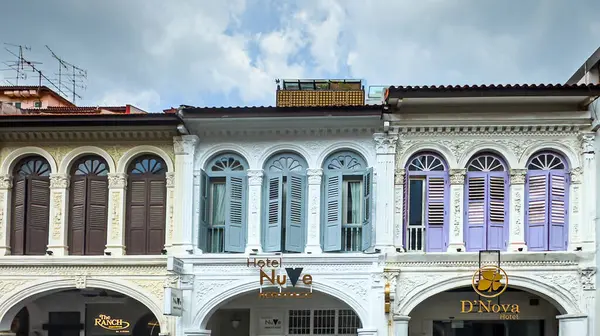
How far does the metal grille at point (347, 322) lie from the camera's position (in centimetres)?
2175

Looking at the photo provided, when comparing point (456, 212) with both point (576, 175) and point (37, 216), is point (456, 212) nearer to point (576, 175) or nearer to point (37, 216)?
point (576, 175)

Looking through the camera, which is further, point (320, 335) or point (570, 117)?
point (320, 335)

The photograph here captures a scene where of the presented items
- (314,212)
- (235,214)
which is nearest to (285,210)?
(314,212)

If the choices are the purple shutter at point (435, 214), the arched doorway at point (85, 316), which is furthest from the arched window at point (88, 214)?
the purple shutter at point (435, 214)

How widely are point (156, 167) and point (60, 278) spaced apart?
11.6 ft

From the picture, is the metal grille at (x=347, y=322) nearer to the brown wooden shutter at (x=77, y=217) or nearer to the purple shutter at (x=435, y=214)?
the purple shutter at (x=435, y=214)

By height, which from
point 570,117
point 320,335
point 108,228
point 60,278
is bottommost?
point 320,335

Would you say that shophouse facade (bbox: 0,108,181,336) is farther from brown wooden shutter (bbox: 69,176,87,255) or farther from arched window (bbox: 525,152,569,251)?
arched window (bbox: 525,152,569,251)

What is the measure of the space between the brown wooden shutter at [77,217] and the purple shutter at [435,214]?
8337 millimetres

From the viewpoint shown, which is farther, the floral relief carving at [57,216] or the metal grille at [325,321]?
the metal grille at [325,321]

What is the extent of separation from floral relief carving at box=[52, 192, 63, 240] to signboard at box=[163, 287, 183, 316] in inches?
136

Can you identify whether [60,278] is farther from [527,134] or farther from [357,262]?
[527,134]

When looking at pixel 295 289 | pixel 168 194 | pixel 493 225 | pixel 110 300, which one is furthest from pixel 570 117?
pixel 110 300

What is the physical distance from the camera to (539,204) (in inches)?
768
